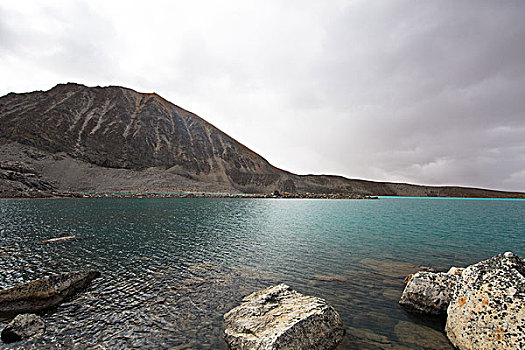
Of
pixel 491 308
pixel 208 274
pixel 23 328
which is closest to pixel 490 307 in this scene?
pixel 491 308

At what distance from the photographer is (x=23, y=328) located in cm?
741

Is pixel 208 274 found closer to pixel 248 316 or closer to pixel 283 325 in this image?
pixel 248 316

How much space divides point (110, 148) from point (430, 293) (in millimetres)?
161951

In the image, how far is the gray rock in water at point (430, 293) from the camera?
9016 mm

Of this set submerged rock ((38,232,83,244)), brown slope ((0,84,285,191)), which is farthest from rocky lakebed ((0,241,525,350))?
brown slope ((0,84,285,191))

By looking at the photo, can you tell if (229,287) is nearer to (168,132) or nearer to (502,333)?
(502,333)

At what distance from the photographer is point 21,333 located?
725 cm

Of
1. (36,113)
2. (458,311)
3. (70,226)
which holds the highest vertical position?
(36,113)

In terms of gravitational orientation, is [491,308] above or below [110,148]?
below

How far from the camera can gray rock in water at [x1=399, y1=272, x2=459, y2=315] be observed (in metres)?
9.02

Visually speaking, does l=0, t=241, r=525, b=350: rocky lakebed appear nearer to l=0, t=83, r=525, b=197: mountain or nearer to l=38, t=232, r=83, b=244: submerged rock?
l=38, t=232, r=83, b=244: submerged rock

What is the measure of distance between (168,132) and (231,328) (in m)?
183

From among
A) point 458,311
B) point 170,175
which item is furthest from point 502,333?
point 170,175

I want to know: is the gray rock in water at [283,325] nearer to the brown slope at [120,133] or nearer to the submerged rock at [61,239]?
the submerged rock at [61,239]
